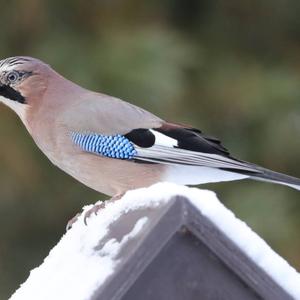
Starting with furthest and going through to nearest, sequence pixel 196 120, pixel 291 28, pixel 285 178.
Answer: pixel 291 28, pixel 196 120, pixel 285 178

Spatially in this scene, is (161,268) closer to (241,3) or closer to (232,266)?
(232,266)

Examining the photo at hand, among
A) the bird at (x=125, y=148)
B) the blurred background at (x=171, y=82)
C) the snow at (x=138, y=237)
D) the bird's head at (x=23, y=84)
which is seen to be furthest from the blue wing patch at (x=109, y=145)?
the blurred background at (x=171, y=82)

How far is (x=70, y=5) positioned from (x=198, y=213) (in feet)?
19.8

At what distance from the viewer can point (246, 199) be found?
795cm

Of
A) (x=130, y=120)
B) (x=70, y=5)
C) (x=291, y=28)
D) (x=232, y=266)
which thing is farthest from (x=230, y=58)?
(x=232, y=266)

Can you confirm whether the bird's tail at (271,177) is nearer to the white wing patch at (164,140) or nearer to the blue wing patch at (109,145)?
the white wing patch at (164,140)

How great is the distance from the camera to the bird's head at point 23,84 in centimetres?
466

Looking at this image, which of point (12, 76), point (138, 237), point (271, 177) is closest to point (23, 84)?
point (12, 76)

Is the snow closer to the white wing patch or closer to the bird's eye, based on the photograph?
the white wing patch

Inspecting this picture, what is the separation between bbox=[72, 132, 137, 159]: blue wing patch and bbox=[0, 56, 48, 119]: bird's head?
0.39 meters

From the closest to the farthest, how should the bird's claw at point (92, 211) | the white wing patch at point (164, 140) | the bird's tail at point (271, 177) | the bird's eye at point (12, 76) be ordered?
1. the bird's claw at point (92, 211)
2. the bird's tail at point (271, 177)
3. the white wing patch at point (164, 140)
4. the bird's eye at point (12, 76)

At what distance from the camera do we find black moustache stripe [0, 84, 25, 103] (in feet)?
15.3

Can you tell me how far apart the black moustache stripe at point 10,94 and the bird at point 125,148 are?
0.07 m

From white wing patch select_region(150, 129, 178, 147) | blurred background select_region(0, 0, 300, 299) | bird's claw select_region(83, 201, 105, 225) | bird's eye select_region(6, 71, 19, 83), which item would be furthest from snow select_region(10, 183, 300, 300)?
blurred background select_region(0, 0, 300, 299)
